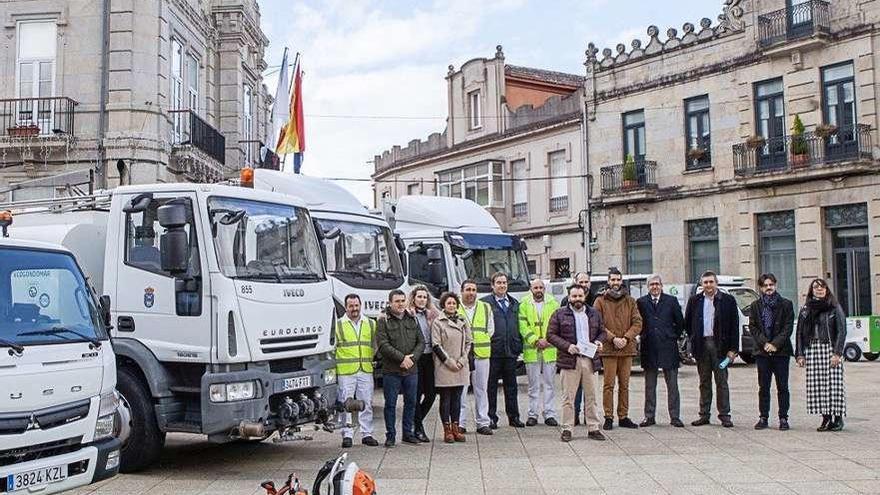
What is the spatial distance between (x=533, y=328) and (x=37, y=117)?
481 inches

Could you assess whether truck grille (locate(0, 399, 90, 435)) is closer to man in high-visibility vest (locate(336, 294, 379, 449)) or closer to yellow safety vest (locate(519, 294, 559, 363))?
man in high-visibility vest (locate(336, 294, 379, 449))

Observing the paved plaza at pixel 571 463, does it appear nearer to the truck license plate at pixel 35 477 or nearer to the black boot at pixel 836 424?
the black boot at pixel 836 424

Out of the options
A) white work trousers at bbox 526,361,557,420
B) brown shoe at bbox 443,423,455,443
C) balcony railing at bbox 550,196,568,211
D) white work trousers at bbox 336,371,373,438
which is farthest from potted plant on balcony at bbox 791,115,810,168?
white work trousers at bbox 336,371,373,438

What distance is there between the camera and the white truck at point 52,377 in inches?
252

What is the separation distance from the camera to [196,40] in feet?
73.7

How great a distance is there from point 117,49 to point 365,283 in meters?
8.72

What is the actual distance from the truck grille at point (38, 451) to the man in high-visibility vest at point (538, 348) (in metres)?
6.81

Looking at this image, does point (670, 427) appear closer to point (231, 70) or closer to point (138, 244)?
point (138, 244)

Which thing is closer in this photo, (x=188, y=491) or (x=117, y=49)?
(x=188, y=491)

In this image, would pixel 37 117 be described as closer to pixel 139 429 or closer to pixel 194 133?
pixel 194 133

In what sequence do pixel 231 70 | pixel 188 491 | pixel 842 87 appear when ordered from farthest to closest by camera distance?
1. pixel 842 87
2. pixel 231 70
3. pixel 188 491

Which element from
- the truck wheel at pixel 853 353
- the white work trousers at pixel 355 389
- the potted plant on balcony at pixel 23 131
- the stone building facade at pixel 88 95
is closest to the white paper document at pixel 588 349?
the white work trousers at pixel 355 389

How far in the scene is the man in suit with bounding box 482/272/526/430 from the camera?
12523mm

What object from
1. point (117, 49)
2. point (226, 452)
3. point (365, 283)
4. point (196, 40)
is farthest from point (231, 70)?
point (226, 452)
